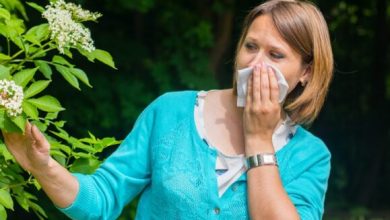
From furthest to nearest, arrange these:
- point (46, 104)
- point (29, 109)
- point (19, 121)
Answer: point (46, 104) < point (29, 109) < point (19, 121)

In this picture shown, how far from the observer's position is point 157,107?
2125 millimetres

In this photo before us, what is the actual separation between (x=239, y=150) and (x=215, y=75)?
15.3 ft

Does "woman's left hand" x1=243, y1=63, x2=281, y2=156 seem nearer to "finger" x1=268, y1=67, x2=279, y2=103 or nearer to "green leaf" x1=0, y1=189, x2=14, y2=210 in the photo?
→ "finger" x1=268, y1=67, x2=279, y2=103

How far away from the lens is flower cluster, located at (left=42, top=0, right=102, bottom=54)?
2.03 metres

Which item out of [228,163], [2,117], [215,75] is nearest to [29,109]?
[2,117]

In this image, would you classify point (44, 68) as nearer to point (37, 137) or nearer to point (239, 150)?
point (37, 137)

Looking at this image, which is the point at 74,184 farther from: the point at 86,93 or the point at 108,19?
the point at 108,19

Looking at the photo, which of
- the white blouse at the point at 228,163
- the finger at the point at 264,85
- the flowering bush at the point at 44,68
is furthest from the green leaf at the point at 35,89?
the finger at the point at 264,85

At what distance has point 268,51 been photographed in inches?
79.8

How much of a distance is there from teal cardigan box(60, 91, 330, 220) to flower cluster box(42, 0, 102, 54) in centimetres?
27

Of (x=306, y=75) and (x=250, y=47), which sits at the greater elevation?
(x=250, y=47)

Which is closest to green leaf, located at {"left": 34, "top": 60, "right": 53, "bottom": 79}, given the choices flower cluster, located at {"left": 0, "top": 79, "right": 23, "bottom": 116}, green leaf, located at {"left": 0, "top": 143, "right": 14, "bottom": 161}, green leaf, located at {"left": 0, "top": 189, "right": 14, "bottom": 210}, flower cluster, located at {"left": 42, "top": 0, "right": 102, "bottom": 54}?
flower cluster, located at {"left": 42, "top": 0, "right": 102, "bottom": 54}

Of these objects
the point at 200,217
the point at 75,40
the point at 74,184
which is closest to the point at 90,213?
the point at 74,184

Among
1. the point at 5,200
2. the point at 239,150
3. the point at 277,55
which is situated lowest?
the point at 5,200
